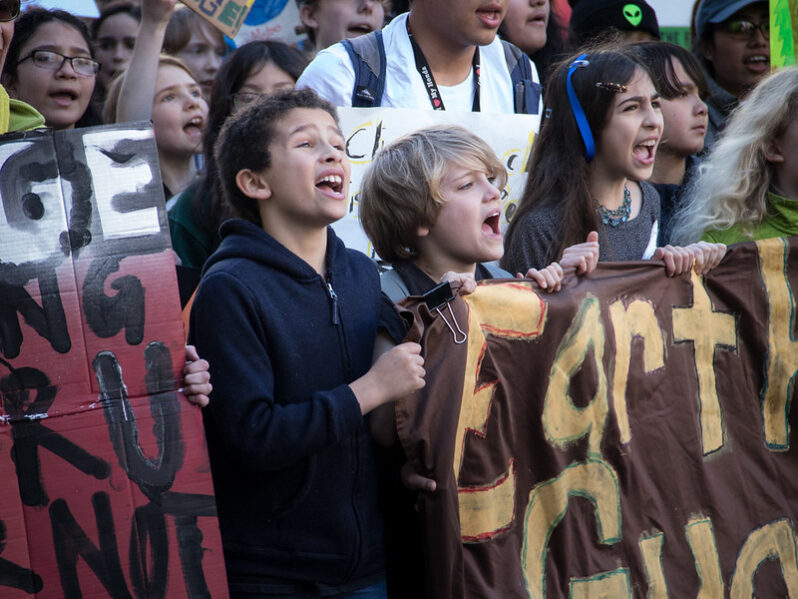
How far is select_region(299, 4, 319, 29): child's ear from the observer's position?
4.81 metres

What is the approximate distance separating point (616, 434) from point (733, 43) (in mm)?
2914

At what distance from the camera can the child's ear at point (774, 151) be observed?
362cm

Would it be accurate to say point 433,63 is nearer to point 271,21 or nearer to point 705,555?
point 271,21

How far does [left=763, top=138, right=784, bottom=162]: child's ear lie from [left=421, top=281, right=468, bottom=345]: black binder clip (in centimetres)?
163

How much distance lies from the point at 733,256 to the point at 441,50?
4.33ft

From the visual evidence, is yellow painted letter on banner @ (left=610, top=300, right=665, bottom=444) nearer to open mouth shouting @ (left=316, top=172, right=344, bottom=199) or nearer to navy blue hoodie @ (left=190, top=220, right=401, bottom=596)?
navy blue hoodie @ (left=190, top=220, right=401, bottom=596)

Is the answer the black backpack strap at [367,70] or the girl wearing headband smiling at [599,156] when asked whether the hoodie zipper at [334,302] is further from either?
the black backpack strap at [367,70]

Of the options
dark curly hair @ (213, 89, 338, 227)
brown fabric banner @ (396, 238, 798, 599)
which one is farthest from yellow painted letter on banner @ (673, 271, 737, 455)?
dark curly hair @ (213, 89, 338, 227)

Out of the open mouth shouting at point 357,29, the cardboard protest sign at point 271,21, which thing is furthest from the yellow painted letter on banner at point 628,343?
the cardboard protest sign at point 271,21

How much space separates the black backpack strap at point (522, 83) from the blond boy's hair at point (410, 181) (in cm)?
95

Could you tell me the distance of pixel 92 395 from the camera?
2.22m

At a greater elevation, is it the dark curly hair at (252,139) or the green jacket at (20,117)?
the green jacket at (20,117)

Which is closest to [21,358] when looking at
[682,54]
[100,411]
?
[100,411]

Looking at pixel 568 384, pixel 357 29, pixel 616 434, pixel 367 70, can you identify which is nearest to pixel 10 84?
pixel 367 70
